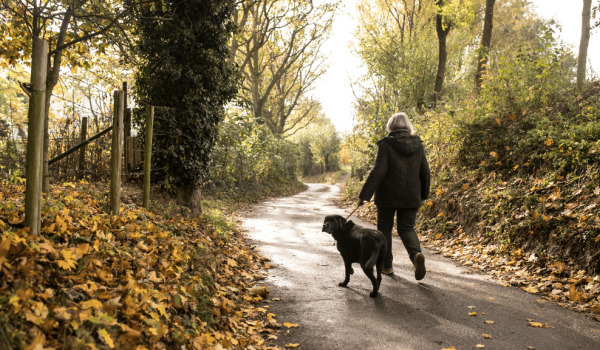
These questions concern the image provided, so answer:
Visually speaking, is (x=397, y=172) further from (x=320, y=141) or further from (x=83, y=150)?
(x=320, y=141)

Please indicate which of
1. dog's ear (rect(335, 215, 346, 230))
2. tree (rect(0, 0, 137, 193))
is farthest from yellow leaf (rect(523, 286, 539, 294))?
tree (rect(0, 0, 137, 193))

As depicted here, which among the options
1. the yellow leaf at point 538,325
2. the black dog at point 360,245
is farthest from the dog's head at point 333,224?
the yellow leaf at point 538,325

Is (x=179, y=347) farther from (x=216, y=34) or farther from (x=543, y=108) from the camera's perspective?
(x=543, y=108)

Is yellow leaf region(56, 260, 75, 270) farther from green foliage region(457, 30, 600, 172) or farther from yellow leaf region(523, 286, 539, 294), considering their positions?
green foliage region(457, 30, 600, 172)

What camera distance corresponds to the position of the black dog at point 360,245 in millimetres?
4391

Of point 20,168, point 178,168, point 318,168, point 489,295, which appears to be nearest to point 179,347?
point 489,295

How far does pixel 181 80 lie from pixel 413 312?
674 cm

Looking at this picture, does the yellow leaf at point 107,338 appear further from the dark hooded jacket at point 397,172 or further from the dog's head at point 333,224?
the dark hooded jacket at point 397,172

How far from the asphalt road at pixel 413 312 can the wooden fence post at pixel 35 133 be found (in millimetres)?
2424

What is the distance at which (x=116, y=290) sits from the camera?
2.91 metres

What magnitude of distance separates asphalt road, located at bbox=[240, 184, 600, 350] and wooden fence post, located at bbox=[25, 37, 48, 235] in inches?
95.4

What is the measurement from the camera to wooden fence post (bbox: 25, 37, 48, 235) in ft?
10.5

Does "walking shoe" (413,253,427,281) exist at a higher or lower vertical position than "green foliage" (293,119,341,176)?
lower

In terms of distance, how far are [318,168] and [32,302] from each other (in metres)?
55.6
